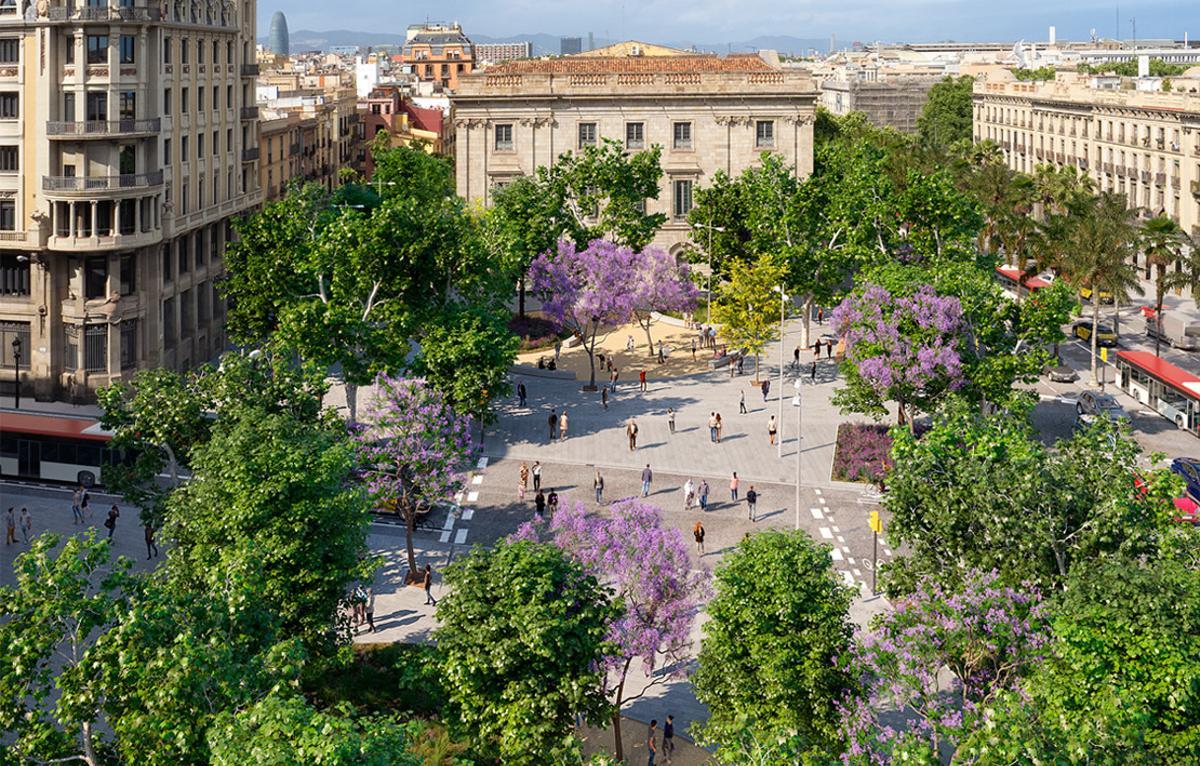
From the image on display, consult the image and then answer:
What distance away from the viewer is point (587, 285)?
69.3 m

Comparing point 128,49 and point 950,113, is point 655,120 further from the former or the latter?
point 950,113

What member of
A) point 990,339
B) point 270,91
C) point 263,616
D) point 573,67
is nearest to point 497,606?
point 263,616

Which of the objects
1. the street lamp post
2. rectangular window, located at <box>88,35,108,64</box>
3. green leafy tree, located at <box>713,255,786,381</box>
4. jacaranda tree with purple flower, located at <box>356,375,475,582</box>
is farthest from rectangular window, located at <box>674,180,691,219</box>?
jacaranda tree with purple flower, located at <box>356,375,475,582</box>

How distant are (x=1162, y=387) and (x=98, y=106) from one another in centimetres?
4987

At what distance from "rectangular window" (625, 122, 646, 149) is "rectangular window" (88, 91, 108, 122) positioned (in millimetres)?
37645

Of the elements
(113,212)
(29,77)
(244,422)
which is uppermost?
(29,77)

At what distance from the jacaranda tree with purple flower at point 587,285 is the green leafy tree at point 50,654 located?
4384 cm

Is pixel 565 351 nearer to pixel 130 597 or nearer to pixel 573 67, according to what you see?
pixel 573 67

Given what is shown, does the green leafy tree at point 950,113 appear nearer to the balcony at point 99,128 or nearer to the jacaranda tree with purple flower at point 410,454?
the balcony at point 99,128

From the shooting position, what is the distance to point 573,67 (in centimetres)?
9344

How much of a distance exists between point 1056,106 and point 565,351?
7056cm

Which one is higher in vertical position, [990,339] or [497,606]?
[990,339]

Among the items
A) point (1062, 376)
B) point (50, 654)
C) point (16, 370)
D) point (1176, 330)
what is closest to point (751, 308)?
point (1062, 376)

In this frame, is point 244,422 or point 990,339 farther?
point 990,339
